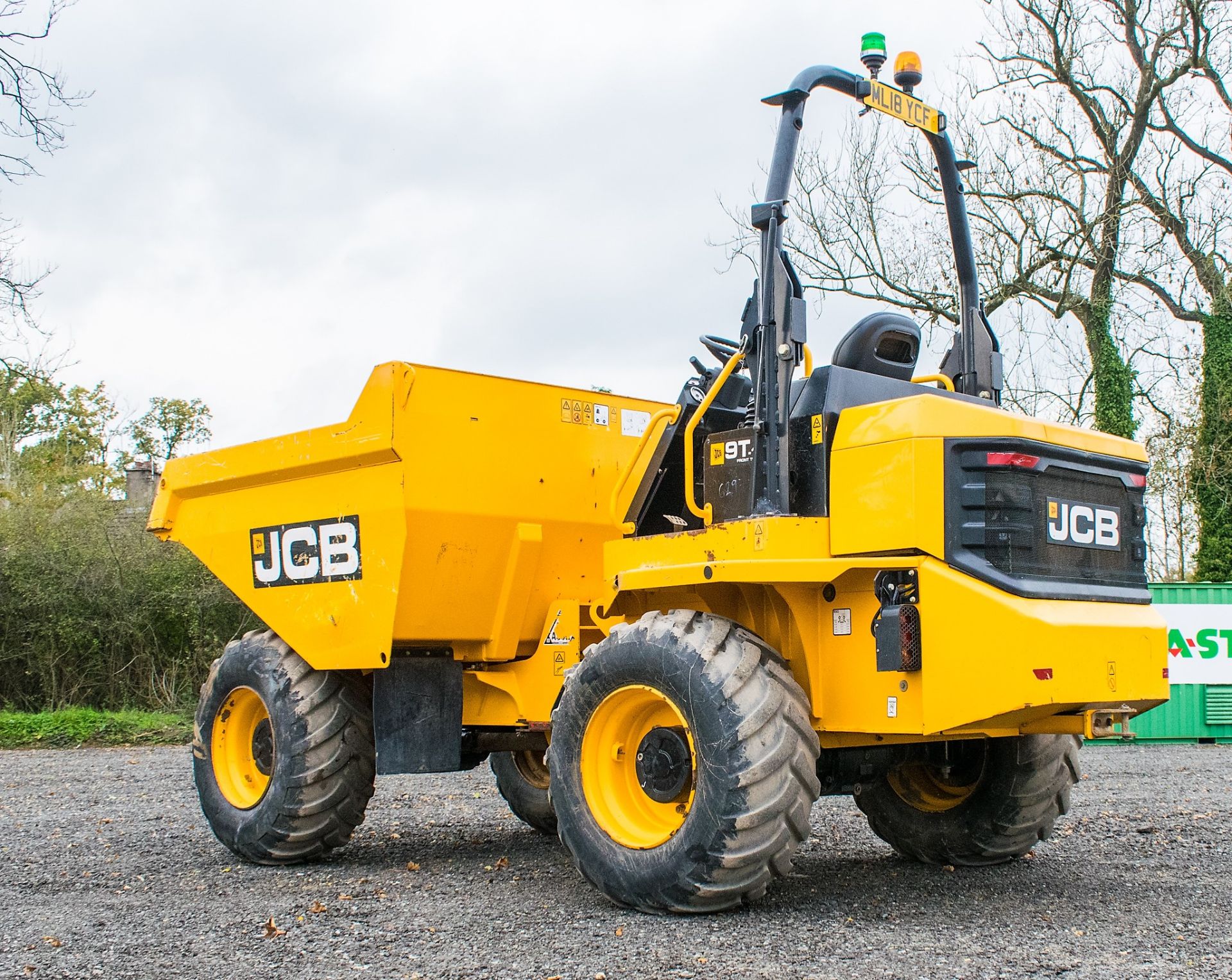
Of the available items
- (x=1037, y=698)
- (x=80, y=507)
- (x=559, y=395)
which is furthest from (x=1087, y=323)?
(x=1037, y=698)

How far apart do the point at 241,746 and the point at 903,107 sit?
4746mm

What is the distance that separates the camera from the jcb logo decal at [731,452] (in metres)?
5.23

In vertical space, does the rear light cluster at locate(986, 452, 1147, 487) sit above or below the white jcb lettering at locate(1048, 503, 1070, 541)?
above

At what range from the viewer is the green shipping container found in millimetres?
14727

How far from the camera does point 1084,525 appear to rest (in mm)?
5105

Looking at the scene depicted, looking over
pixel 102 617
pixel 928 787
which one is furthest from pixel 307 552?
pixel 102 617

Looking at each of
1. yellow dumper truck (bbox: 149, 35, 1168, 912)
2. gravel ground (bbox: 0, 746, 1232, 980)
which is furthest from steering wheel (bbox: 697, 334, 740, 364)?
gravel ground (bbox: 0, 746, 1232, 980)

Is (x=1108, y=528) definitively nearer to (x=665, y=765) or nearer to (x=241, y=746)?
(x=665, y=765)

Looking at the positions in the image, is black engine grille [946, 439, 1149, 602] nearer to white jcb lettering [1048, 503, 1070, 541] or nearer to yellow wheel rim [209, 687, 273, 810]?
white jcb lettering [1048, 503, 1070, 541]

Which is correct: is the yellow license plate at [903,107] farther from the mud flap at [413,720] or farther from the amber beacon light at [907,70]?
the mud flap at [413,720]

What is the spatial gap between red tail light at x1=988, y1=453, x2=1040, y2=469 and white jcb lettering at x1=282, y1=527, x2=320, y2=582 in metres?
3.42

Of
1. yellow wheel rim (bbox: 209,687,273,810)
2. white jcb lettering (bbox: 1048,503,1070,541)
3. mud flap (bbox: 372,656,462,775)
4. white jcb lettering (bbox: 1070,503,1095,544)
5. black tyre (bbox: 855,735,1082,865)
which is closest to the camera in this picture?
white jcb lettering (bbox: 1048,503,1070,541)

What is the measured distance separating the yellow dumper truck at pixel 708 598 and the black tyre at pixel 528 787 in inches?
1.6

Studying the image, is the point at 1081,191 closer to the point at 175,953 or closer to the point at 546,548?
the point at 546,548
